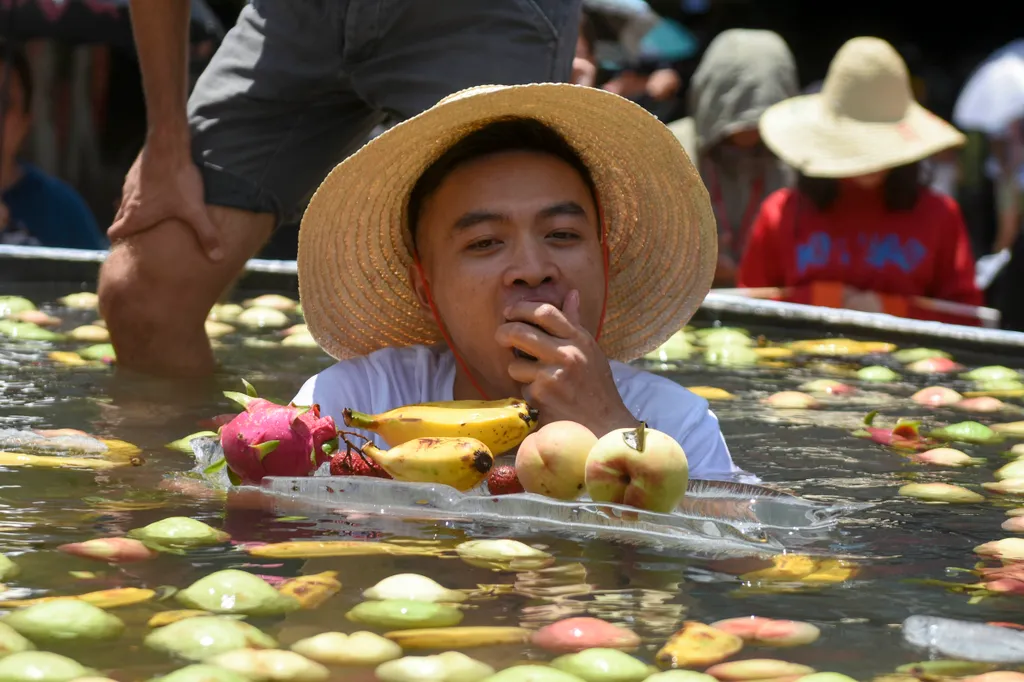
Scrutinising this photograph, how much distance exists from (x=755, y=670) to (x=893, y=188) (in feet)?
16.3

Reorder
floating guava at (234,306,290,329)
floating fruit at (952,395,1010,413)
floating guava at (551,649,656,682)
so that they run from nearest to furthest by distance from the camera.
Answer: floating guava at (551,649,656,682) → floating fruit at (952,395,1010,413) → floating guava at (234,306,290,329)

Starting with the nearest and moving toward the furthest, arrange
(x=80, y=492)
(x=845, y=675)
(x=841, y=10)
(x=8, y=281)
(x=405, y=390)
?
(x=845, y=675), (x=80, y=492), (x=405, y=390), (x=8, y=281), (x=841, y=10)

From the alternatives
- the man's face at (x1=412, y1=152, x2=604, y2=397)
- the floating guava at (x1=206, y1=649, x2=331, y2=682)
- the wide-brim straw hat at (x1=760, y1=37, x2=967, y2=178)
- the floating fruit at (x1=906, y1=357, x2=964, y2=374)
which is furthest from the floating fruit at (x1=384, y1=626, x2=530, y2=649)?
the wide-brim straw hat at (x1=760, y1=37, x2=967, y2=178)

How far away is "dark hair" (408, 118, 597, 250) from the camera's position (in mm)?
3098

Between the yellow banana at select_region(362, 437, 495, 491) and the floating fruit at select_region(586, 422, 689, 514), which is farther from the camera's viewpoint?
the yellow banana at select_region(362, 437, 495, 491)

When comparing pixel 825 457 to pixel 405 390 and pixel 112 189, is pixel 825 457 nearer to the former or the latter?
pixel 405 390

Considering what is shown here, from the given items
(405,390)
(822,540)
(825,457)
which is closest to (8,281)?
(405,390)

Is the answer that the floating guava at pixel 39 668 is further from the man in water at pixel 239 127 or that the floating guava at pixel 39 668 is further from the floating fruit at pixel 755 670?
the man in water at pixel 239 127

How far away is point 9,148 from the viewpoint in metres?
7.77

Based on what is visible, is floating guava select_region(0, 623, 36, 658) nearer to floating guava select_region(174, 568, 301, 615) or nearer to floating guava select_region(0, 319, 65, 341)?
floating guava select_region(174, 568, 301, 615)

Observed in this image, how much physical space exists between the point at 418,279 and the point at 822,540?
1.17 metres

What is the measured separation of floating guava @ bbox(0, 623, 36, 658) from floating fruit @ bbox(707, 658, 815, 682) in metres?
0.80

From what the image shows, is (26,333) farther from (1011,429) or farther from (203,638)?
(203,638)

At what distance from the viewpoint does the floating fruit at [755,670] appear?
182 cm
